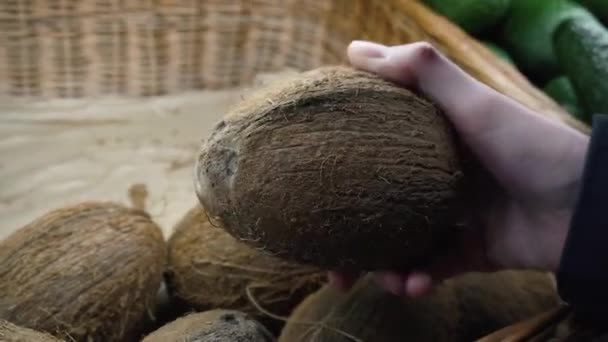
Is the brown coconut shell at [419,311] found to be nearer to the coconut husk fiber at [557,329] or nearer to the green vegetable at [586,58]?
the coconut husk fiber at [557,329]

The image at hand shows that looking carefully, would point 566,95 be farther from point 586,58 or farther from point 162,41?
point 162,41

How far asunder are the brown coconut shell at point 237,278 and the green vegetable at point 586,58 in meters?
0.35

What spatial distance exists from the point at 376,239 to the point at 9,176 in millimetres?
640

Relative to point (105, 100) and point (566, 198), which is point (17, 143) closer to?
point (105, 100)

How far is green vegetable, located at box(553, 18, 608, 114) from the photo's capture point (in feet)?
2.89

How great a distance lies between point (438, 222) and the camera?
0.64m

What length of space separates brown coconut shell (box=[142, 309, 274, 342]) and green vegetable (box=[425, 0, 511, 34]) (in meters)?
0.52

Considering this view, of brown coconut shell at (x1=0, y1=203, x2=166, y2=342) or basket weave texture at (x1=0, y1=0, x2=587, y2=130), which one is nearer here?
brown coconut shell at (x1=0, y1=203, x2=166, y2=342)

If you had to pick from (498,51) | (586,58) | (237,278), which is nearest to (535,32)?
(498,51)

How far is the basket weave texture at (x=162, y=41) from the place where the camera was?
120 cm

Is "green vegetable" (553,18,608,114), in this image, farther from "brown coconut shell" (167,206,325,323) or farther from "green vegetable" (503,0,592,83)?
"brown coconut shell" (167,206,325,323)

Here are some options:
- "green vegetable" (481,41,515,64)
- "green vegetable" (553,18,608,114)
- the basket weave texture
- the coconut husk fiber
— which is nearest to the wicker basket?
the basket weave texture

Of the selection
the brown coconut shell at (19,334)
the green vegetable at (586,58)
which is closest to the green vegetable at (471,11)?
the green vegetable at (586,58)

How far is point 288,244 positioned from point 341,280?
13cm
